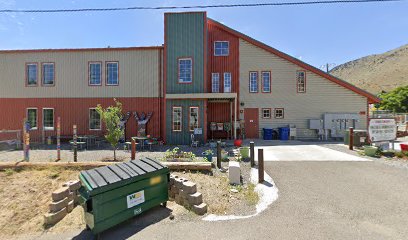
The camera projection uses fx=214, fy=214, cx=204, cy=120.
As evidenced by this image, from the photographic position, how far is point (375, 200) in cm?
577

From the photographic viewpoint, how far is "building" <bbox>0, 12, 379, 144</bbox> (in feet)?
50.2

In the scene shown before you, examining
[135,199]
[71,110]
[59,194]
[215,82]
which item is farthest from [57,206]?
[215,82]

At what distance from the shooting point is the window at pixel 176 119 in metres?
15.3

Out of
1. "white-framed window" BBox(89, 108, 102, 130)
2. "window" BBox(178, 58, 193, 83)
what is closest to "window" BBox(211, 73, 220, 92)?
"window" BBox(178, 58, 193, 83)

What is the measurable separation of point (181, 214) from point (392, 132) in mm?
12880

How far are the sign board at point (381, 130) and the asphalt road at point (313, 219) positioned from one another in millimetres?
4862

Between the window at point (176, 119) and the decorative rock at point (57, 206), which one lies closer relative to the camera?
the decorative rock at point (57, 206)

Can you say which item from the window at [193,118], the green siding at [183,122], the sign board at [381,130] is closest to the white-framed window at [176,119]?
the green siding at [183,122]

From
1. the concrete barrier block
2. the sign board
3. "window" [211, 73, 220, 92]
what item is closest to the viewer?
the concrete barrier block

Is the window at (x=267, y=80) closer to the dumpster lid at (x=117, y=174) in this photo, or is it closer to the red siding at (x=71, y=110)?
the red siding at (x=71, y=110)

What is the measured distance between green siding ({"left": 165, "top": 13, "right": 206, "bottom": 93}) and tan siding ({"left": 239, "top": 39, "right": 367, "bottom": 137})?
175 inches

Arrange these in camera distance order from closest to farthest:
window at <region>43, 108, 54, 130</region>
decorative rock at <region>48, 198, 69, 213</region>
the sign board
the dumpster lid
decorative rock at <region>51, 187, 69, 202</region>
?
1. the dumpster lid
2. decorative rock at <region>48, 198, 69, 213</region>
3. decorative rock at <region>51, 187, 69, 202</region>
4. the sign board
5. window at <region>43, 108, 54, 130</region>

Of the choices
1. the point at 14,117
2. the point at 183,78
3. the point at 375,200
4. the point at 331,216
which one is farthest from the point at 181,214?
the point at 14,117

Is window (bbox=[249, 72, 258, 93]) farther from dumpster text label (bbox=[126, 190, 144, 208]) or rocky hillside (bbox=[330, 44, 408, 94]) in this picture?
rocky hillside (bbox=[330, 44, 408, 94])
